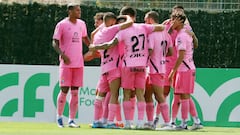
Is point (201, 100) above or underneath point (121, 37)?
underneath

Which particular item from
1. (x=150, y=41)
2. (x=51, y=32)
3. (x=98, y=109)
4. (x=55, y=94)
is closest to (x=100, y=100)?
(x=98, y=109)

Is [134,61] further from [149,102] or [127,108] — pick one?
[149,102]

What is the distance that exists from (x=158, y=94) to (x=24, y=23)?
34.4ft

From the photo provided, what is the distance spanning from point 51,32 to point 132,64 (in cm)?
1044

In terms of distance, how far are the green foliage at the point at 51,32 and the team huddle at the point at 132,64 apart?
27.3ft

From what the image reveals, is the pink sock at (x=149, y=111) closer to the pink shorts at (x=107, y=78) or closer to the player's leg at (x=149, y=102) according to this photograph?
the player's leg at (x=149, y=102)

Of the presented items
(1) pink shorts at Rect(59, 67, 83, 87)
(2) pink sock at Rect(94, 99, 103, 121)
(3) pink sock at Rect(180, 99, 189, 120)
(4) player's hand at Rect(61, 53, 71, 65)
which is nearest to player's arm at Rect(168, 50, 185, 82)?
(3) pink sock at Rect(180, 99, 189, 120)

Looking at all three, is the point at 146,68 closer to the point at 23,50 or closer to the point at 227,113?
the point at 227,113

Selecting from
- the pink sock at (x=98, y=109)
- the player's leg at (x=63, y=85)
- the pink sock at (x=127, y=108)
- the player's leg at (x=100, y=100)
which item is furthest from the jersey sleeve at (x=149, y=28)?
the player's leg at (x=63, y=85)

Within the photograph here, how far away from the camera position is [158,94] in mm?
15953

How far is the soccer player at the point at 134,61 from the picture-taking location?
50.8ft

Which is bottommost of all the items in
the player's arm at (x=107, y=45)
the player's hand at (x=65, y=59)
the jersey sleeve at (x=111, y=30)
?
the player's hand at (x=65, y=59)

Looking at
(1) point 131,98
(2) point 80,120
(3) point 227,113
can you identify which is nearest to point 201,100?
(3) point 227,113

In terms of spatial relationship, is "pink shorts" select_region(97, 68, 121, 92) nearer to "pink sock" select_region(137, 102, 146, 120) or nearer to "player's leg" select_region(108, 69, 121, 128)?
"player's leg" select_region(108, 69, 121, 128)
